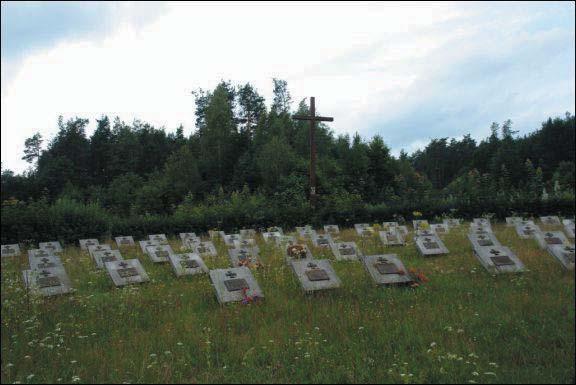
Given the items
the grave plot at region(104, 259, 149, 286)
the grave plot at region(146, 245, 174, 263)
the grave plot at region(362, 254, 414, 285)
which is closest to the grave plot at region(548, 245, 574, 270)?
the grave plot at region(362, 254, 414, 285)

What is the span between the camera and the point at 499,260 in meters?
9.22

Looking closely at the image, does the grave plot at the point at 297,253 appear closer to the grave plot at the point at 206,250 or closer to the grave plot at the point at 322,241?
the grave plot at the point at 322,241

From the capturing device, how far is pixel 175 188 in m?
42.4

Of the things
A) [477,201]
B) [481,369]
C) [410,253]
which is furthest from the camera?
[477,201]

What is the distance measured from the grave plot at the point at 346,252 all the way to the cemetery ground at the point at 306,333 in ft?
7.92

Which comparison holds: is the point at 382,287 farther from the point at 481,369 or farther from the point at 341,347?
the point at 481,369

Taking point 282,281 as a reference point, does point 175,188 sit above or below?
above

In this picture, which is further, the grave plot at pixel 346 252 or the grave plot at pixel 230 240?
the grave plot at pixel 230 240

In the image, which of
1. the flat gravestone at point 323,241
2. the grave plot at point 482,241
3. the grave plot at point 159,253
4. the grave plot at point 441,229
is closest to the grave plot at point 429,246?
the grave plot at point 482,241

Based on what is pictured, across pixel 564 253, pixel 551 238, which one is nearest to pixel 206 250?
pixel 551 238

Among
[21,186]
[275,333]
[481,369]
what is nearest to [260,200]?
[21,186]

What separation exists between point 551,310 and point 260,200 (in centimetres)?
2118

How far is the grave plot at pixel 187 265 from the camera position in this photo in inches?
413

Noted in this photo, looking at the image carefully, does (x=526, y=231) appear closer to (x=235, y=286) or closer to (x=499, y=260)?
(x=499, y=260)
